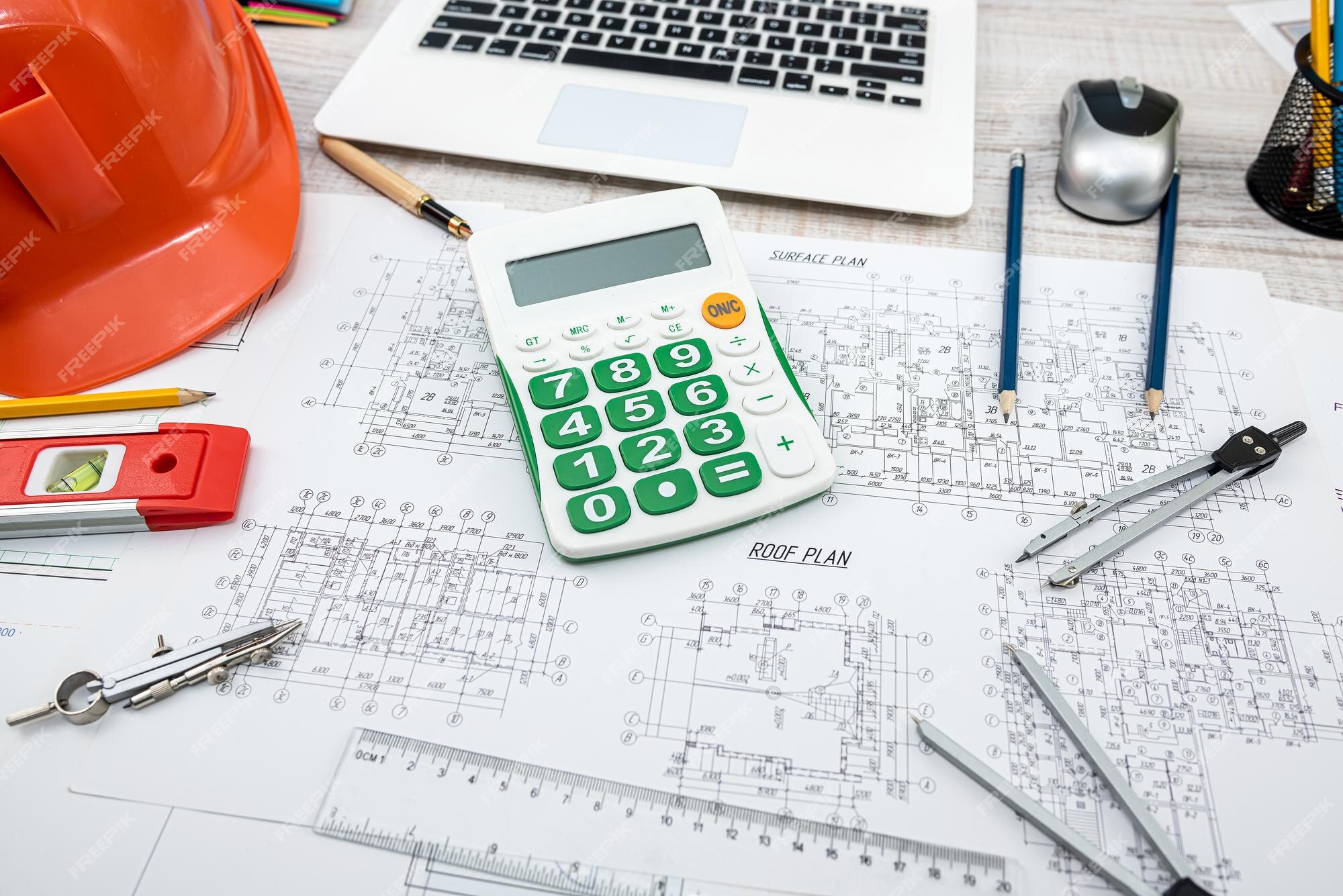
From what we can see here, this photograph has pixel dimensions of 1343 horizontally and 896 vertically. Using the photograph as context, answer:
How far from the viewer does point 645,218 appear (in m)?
0.65

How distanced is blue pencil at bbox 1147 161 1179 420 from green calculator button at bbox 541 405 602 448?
392mm

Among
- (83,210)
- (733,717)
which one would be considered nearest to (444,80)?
(83,210)

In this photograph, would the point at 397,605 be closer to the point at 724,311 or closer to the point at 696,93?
the point at 724,311

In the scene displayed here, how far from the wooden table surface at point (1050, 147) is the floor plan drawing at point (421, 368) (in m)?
0.11

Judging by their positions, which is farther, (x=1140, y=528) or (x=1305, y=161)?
(x=1305, y=161)

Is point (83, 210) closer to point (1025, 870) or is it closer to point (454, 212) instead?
point (454, 212)

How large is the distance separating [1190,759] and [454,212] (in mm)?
657

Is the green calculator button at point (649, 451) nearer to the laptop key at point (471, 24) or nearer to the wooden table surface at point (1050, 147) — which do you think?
the wooden table surface at point (1050, 147)

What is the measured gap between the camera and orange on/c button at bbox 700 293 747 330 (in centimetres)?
63

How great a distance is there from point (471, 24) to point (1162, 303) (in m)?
0.65

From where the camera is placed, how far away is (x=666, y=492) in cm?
55

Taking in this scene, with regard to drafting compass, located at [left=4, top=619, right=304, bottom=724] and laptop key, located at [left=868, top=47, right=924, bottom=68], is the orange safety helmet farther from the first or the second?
laptop key, located at [left=868, top=47, right=924, bottom=68]

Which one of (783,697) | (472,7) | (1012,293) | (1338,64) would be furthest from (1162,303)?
(472,7)

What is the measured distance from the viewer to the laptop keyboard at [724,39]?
796 millimetres
